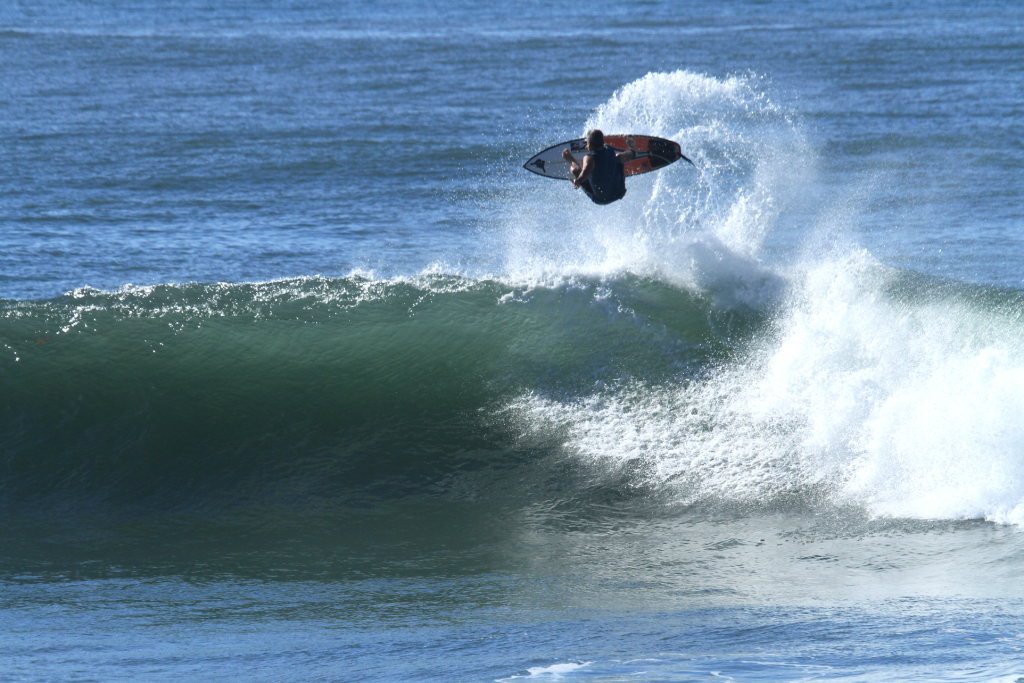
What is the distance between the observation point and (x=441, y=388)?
11.2 meters

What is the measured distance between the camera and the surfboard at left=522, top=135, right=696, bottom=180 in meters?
12.4

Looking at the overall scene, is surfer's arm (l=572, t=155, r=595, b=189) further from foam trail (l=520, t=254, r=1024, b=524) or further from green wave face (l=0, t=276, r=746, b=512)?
foam trail (l=520, t=254, r=1024, b=524)

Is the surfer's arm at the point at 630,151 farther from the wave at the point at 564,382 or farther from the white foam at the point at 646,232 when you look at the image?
the wave at the point at 564,382

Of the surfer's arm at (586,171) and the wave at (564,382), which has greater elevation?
the surfer's arm at (586,171)

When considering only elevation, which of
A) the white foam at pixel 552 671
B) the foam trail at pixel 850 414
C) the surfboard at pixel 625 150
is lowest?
the white foam at pixel 552 671

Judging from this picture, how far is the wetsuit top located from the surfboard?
162cm

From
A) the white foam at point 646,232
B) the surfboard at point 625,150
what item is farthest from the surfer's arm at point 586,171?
the white foam at point 646,232

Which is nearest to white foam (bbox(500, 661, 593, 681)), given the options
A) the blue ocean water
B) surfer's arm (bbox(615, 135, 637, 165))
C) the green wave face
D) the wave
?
the blue ocean water

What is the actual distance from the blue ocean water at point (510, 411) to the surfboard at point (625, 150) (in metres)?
0.49

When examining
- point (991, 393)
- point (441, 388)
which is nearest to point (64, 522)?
point (441, 388)

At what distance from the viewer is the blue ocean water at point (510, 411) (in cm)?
686

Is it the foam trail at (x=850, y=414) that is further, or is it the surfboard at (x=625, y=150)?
the surfboard at (x=625, y=150)

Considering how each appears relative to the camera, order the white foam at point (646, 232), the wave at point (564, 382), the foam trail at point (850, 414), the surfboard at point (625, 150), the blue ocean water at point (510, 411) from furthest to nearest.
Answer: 1. the white foam at point (646, 232)
2. the surfboard at point (625, 150)
3. the wave at point (564, 382)
4. the foam trail at point (850, 414)
5. the blue ocean water at point (510, 411)

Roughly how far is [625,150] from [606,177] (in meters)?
2.07
